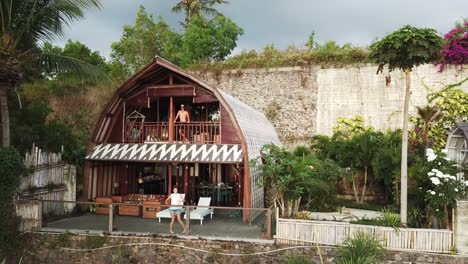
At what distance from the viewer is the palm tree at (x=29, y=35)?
34.9ft

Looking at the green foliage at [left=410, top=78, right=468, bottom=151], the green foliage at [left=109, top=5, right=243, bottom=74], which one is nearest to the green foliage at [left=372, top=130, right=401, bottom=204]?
A: the green foliage at [left=410, top=78, right=468, bottom=151]

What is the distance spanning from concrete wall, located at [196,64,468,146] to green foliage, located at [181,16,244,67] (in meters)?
7.23

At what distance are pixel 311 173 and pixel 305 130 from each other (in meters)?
9.49

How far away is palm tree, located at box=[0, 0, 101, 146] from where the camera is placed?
10641 mm

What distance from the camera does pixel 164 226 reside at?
1148 centimetres

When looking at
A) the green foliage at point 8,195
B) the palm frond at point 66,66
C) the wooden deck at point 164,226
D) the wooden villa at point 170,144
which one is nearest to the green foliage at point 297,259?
the wooden deck at point 164,226

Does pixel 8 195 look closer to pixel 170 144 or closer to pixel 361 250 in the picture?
pixel 170 144

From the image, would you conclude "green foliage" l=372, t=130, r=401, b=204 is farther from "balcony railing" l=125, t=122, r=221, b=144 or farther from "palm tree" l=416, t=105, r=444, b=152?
"balcony railing" l=125, t=122, r=221, b=144

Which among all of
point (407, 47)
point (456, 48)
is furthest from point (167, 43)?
point (407, 47)

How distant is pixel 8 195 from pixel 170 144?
5.41 meters

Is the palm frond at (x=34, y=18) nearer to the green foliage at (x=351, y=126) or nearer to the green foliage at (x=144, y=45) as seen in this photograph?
the green foliage at (x=351, y=126)

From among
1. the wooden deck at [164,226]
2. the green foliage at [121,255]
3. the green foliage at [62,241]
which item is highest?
the wooden deck at [164,226]

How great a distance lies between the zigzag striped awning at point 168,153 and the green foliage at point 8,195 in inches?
120

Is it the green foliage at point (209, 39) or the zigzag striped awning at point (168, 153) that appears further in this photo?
the green foliage at point (209, 39)
